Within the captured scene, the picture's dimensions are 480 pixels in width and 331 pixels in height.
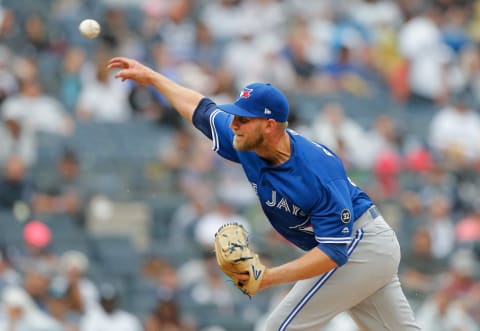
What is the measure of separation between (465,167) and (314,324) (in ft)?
25.7

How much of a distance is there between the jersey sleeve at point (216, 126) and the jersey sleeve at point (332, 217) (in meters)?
0.73

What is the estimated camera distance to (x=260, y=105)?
6242mm

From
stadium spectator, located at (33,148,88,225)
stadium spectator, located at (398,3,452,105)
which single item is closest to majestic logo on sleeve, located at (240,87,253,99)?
stadium spectator, located at (33,148,88,225)

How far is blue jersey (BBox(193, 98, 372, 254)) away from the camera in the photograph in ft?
20.4

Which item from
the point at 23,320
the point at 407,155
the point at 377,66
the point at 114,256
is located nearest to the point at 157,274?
the point at 114,256

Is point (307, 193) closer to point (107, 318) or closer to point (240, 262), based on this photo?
point (240, 262)

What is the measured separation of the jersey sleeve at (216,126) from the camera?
672 centimetres

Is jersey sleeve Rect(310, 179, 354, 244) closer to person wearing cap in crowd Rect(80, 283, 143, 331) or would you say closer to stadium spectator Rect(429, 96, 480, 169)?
person wearing cap in crowd Rect(80, 283, 143, 331)

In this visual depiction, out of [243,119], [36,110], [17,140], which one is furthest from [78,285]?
[243,119]

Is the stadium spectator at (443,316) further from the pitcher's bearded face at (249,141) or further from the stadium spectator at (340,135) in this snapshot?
the pitcher's bearded face at (249,141)

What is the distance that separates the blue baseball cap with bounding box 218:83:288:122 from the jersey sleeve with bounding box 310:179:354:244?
466mm

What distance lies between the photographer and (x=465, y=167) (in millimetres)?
14008

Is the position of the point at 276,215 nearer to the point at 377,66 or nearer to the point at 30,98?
the point at 30,98

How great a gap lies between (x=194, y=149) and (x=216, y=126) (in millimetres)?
6366
